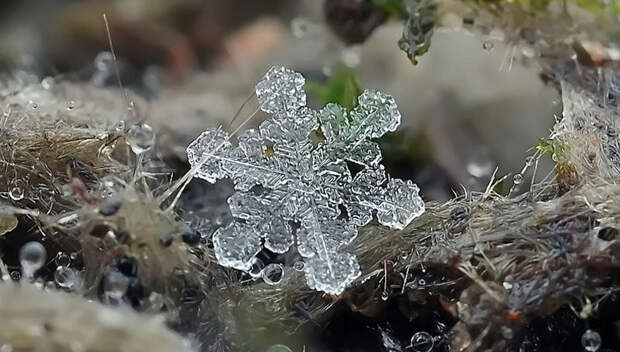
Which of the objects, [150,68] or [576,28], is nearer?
[576,28]

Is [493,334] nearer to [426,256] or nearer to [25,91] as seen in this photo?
[426,256]

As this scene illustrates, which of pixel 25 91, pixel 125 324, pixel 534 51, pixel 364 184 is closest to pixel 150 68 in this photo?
pixel 25 91

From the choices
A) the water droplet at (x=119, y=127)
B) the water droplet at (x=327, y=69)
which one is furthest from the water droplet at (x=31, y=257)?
the water droplet at (x=327, y=69)

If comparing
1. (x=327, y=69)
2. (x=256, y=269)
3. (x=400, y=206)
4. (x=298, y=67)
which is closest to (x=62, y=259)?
(x=256, y=269)

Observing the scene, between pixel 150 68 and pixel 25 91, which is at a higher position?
pixel 25 91

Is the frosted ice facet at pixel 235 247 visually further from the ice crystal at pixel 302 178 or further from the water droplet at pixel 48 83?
the water droplet at pixel 48 83

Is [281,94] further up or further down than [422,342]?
further up

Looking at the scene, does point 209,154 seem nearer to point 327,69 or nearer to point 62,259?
point 62,259
